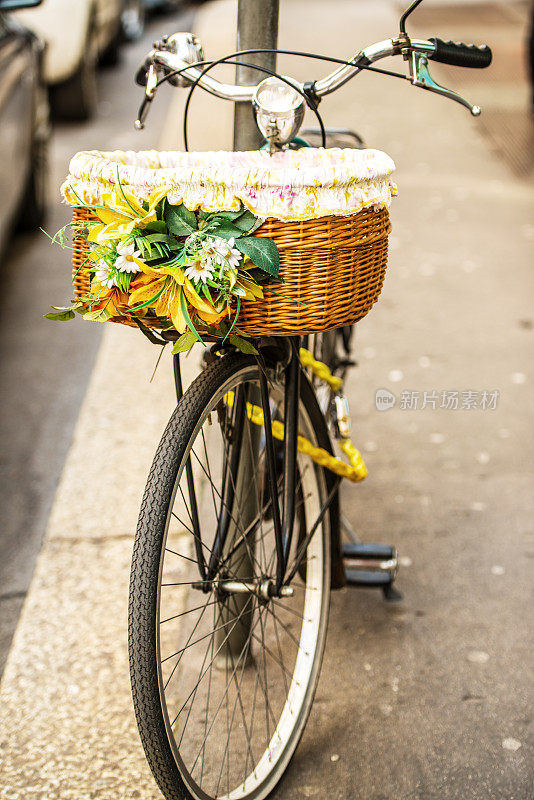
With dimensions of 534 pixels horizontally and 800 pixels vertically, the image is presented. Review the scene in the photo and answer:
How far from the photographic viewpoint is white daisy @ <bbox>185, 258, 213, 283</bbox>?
1.77 metres

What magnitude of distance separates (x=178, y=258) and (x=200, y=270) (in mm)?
49

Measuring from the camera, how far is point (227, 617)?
2555 millimetres

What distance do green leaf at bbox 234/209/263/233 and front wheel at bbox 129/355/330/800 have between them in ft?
1.20

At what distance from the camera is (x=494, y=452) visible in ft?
13.4

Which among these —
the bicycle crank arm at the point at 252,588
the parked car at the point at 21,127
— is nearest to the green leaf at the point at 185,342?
the bicycle crank arm at the point at 252,588

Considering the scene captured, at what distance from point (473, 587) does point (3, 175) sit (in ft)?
11.1

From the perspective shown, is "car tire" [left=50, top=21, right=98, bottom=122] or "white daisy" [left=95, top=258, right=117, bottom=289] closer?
"white daisy" [left=95, top=258, right=117, bottom=289]

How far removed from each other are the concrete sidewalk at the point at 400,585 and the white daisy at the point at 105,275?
4.32 feet

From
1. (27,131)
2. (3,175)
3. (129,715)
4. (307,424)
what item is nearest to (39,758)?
(129,715)

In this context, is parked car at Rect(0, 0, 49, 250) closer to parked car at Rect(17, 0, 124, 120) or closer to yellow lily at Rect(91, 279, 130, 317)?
parked car at Rect(17, 0, 124, 120)

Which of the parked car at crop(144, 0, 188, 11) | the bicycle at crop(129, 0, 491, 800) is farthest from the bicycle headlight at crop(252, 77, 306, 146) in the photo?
the parked car at crop(144, 0, 188, 11)

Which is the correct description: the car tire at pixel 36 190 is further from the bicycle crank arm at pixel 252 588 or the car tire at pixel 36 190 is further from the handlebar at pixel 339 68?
the bicycle crank arm at pixel 252 588

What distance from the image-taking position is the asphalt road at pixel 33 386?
3465mm

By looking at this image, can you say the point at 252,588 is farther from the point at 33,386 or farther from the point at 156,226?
the point at 33,386
